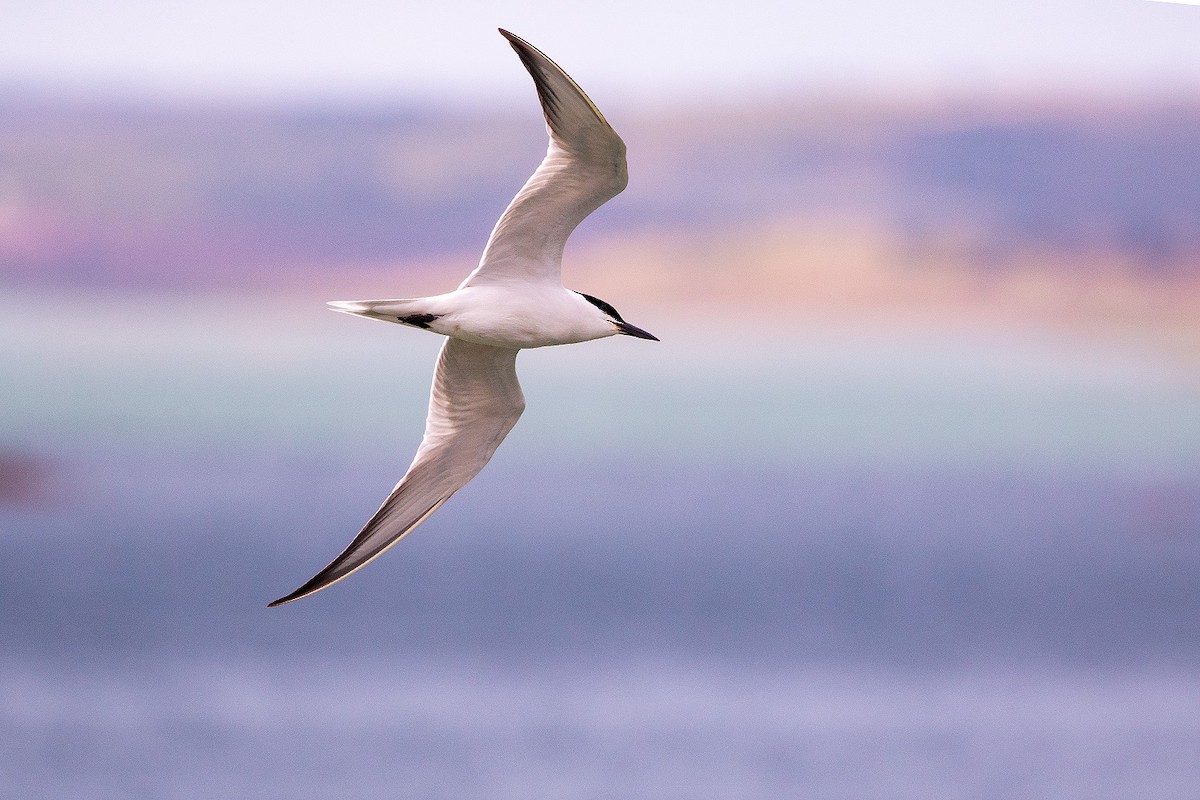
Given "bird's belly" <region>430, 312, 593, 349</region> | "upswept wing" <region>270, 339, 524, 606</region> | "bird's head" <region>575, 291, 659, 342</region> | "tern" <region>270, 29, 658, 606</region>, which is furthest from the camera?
"upswept wing" <region>270, 339, 524, 606</region>

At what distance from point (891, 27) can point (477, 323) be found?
1956mm

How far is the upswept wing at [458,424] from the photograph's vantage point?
3119 millimetres

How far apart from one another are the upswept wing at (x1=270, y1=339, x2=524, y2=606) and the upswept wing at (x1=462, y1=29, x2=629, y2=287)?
0.24 m

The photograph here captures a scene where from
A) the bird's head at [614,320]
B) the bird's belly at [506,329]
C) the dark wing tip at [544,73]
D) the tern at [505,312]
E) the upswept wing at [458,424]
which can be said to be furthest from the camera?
the upswept wing at [458,424]

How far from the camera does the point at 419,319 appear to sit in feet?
9.25

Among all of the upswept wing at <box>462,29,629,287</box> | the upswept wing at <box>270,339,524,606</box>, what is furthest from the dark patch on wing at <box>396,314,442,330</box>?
the upswept wing at <box>270,339,524,606</box>

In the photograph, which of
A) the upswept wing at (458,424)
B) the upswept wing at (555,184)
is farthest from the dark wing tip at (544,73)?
the upswept wing at (458,424)

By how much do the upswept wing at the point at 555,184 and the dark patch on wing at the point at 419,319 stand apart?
0.15 meters

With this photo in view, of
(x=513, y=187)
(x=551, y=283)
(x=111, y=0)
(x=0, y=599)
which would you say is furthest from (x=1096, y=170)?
(x=0, y=599)

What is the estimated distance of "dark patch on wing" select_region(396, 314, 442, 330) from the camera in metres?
2.80

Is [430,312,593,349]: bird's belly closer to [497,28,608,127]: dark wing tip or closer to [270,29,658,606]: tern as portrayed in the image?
[270,29,658,606]: tern

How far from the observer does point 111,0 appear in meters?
3.84

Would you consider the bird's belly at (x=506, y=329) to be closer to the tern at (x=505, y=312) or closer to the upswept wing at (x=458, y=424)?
the tern at (x=505, y=312)

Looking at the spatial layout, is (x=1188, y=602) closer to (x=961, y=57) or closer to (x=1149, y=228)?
(x=1149, y=228)
